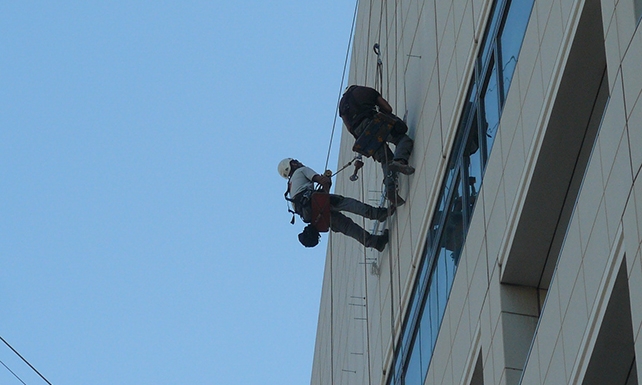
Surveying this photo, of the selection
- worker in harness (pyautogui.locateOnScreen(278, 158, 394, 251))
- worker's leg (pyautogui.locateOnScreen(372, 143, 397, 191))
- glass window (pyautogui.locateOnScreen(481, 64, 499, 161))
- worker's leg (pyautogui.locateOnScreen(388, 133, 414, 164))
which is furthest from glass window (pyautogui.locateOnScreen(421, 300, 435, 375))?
glass window (pyautogui.locateOnScreen(481, 64, 499, 161))

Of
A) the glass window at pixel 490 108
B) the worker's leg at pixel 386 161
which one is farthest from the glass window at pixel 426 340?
the glass window at pixel 490 108

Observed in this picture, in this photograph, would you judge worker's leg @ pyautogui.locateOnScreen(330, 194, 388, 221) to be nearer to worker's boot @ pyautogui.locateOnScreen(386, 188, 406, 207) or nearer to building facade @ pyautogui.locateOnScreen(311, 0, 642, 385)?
worker's boot @ pyautogui.locateOnScreen(386, 188, 406, 207)

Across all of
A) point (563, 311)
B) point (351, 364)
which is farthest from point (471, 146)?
point (351, 364)

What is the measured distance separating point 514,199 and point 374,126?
254 inches

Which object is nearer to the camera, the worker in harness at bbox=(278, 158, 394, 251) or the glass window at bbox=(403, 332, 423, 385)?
the glass window at bbox=(403, 332, 423, 385)

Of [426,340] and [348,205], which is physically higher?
[348,205]

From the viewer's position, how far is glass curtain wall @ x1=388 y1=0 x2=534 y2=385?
1708 cm

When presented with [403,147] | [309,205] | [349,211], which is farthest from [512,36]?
[309,205]

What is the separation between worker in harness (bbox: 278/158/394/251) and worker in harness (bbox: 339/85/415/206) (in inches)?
41.1

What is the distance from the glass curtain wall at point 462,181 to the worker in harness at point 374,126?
2173 millimetres

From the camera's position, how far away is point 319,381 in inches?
1512

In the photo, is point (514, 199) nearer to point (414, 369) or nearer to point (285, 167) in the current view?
point (414, 369)

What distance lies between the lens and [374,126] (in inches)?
869

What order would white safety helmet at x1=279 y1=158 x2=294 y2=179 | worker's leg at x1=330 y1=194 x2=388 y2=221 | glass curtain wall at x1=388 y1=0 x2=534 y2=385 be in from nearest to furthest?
glass curtain wall at x1=388 y1=0 x2=534 y2=385, worker's leg at x1=330 y1=194 x2=388 y2=221, white safety helmet at x1=279 y1=158 x2=294 y2=179
